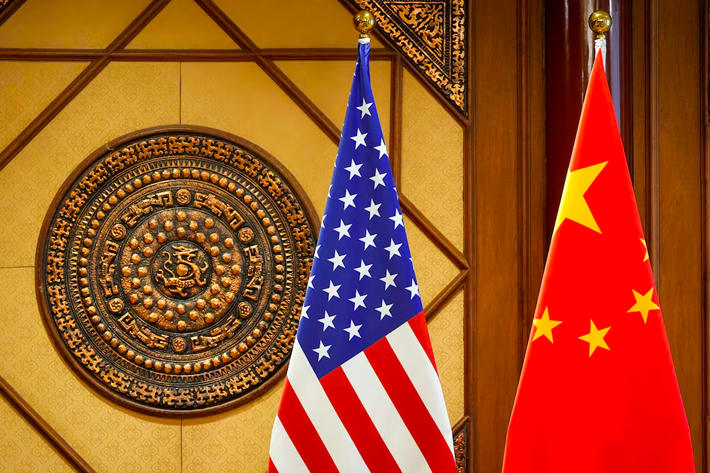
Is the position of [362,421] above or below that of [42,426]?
above

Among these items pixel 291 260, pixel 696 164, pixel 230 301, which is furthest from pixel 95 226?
pixel 696 164

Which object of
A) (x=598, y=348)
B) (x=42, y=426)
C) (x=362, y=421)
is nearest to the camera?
(x=598, y=348)

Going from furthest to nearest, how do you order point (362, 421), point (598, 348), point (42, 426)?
1. point (42, 426)
2. point (362, 421)
3. point (598, 348)

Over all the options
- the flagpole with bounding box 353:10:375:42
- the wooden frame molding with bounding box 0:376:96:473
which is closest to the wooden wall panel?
the flagpole with bounding box 353:10:375:42

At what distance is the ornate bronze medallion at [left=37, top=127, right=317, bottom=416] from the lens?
2.55 m

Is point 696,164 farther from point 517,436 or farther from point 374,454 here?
point 374,454

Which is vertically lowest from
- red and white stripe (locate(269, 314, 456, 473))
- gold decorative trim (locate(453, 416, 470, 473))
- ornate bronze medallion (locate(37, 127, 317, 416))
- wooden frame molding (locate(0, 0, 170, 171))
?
gold decorative trim (locate(453, 416, 470, 473))

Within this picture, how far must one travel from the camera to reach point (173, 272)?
257 centimetres

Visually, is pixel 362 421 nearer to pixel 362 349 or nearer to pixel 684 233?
pixel 362 349

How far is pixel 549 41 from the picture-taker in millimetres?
2533

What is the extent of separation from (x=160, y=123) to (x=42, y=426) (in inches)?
47.9

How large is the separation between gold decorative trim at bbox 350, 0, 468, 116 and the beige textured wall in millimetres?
78

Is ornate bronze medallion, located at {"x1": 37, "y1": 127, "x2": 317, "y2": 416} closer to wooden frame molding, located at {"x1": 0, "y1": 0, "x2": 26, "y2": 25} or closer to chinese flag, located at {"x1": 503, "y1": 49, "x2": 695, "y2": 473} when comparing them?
wooden frame molding, located at {"x1": 0, "y1": 0, "x2": 26, "y2": 25}

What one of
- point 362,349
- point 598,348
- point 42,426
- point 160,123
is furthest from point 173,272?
point 598,348
